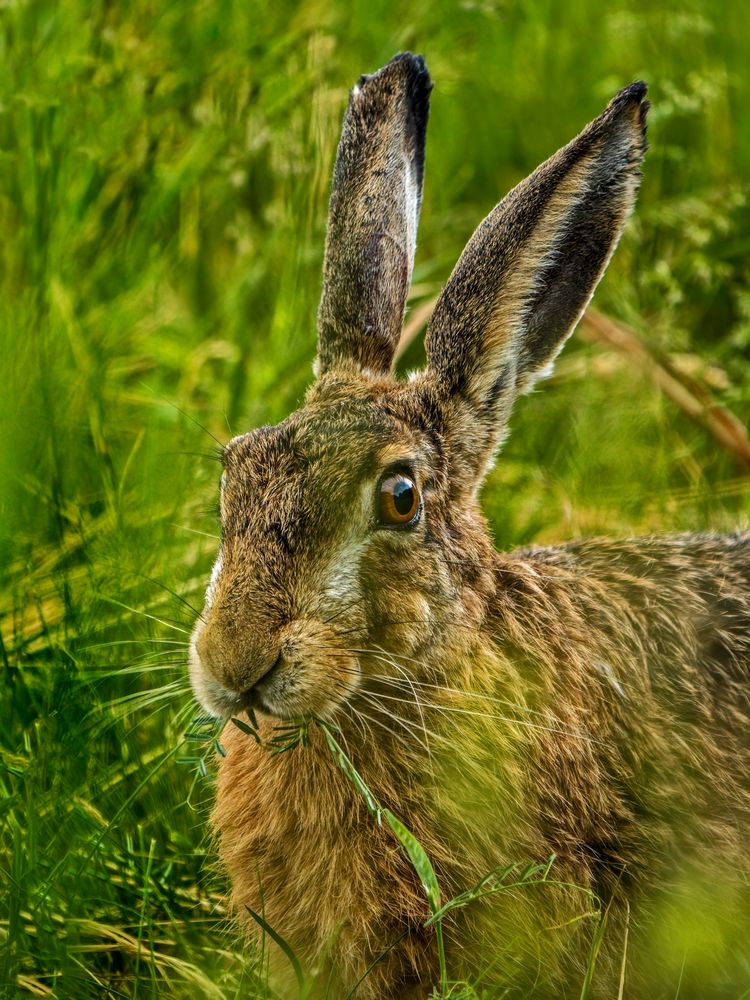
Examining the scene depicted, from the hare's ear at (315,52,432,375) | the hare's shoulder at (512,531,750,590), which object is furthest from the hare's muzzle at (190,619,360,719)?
the hare's ear at (315,52,432,375)

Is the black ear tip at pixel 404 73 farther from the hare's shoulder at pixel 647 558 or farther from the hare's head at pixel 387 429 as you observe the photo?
the hare's shoulder at pixel 647 558

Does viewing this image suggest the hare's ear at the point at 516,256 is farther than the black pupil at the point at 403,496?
Yes

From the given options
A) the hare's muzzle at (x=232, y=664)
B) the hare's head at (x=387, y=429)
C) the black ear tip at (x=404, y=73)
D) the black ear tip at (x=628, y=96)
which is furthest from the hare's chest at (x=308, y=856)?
the black ear tip at (x=404, y=73)

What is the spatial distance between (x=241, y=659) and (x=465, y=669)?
656 millimetres

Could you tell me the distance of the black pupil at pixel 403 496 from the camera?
3463 mm

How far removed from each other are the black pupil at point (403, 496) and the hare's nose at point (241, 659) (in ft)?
1.54

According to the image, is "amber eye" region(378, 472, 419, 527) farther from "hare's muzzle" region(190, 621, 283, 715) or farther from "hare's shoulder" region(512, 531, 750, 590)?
"hare's shoulder" region(512, 531, 750, 590)

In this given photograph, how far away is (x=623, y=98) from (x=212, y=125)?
2270 mm

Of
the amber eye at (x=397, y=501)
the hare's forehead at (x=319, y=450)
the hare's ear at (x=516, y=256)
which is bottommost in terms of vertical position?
the amber eye at (x=397, y=501)

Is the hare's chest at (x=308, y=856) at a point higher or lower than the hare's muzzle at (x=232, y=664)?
lower

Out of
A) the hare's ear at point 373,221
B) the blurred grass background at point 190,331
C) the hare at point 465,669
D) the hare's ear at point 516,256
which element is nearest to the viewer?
the hare at point 465,669

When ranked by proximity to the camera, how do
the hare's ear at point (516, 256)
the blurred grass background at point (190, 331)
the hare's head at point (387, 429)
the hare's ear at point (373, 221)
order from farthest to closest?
the hare's ear at point (373, 221), the hare's ear at point (516, 256), the blurred grass background at point (190, 331), the hare's head at point (387, 429)

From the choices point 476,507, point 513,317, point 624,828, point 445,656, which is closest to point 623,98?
point 513,317

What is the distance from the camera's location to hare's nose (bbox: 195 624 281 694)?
313 cm
